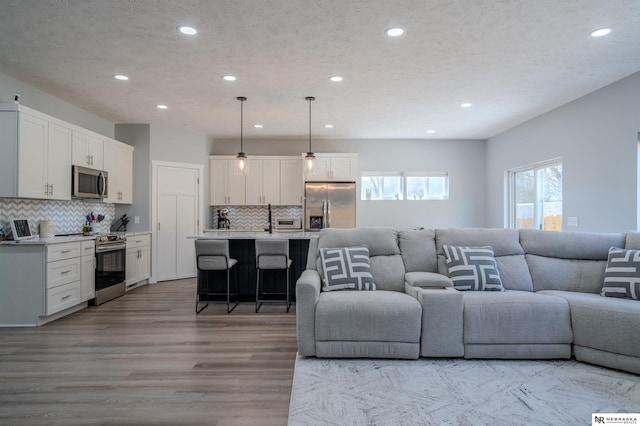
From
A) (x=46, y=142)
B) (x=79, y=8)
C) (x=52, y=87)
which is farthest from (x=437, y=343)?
(x=52, y=87)

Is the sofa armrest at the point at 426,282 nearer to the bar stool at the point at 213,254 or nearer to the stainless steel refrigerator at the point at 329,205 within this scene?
the bar stool at the point at 213,254

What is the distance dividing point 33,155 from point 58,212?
1061 mm

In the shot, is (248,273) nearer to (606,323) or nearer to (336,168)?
(336,168)

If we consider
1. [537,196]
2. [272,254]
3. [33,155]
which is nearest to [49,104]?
[33,155]

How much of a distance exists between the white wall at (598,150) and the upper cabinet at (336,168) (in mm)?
3093

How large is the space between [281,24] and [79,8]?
5.02 ft

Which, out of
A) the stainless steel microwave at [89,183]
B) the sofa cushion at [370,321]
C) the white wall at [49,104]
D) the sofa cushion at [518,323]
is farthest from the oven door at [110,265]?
the sofa cushion at [518,323]

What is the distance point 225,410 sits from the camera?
2168 millimetres

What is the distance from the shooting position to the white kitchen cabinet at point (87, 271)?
451 centimetres

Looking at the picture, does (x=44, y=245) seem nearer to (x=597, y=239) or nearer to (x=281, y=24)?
(x=281, y=24)

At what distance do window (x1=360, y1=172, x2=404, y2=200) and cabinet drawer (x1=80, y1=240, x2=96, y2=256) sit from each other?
4.88 meters

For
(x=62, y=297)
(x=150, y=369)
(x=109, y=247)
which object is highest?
(x=109, y=247)

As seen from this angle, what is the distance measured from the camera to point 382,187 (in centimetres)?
775

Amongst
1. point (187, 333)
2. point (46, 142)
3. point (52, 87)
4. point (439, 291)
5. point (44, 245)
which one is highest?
point (52, 87)
